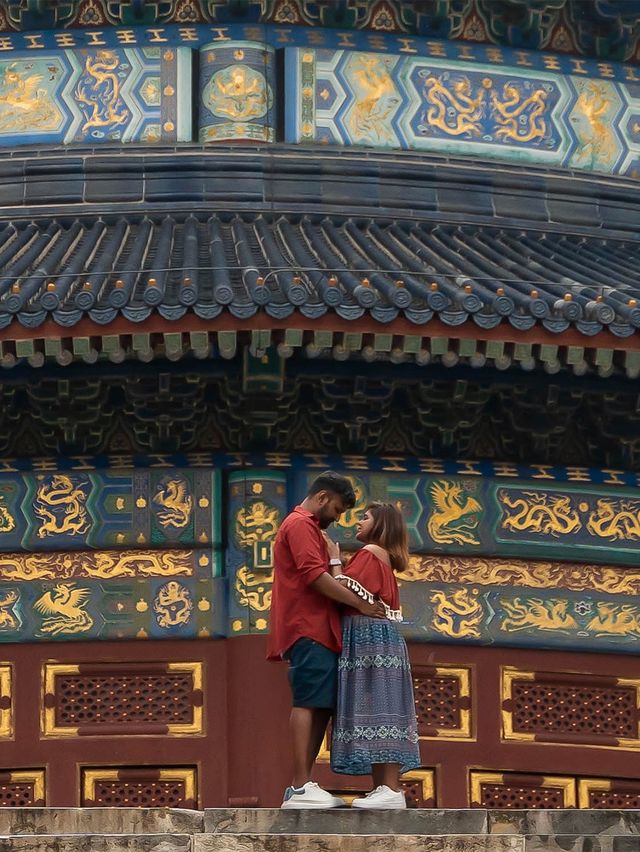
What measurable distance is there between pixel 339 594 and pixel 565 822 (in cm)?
169

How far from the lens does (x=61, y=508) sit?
18.2 metres

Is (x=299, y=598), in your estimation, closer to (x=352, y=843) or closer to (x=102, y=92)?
(x=352, y=843)

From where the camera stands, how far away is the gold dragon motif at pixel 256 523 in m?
17.9

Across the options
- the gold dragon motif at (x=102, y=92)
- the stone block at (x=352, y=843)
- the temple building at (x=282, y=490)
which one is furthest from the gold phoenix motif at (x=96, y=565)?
the stone block at (x=352, y=843)

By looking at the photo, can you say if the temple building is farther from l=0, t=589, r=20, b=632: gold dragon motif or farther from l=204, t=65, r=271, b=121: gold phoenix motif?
l=204, t=65, r=271, b=121: gold phoenix motif

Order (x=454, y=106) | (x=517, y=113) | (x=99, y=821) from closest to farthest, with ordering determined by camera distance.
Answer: (x=99, y=821) → (x=454, y=106) → (x=517, y=113)

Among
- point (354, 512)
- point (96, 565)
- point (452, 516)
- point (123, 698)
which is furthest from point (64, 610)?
point (452, 516)

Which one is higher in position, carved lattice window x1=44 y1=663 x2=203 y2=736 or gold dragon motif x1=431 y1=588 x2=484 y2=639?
gold dragon motif x1=431 y1=588 x2=484 y2=639

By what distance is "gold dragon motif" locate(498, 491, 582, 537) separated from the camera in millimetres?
18422

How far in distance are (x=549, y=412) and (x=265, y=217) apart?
3.08m

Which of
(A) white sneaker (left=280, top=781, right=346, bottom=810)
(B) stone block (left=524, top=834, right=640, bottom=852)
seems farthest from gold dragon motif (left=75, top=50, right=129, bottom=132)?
(B) stone block (left=524, top=834, right=640, bottom=852)

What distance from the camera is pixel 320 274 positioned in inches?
682

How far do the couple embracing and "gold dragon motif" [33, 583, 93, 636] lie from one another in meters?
3.88

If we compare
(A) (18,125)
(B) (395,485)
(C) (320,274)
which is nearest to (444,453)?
(B) (395,485)
